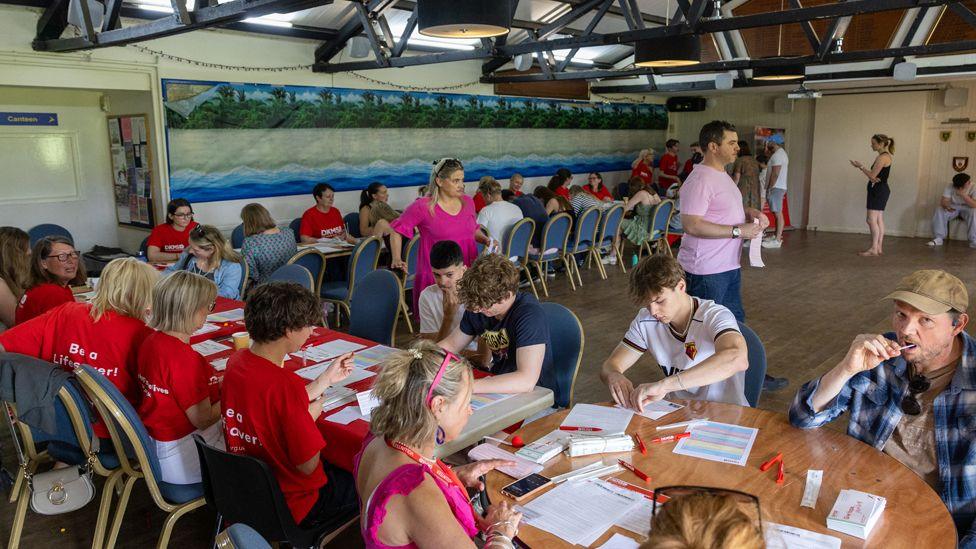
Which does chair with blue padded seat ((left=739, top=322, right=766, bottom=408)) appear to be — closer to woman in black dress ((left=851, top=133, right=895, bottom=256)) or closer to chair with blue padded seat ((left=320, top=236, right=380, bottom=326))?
chair with blue padded seat ((left=320, top=236, right=380, bottom=326))

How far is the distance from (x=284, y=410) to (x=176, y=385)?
0.61 metres

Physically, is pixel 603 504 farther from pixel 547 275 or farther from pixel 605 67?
pixel 605 67

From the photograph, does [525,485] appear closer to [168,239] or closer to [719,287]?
[719,287]

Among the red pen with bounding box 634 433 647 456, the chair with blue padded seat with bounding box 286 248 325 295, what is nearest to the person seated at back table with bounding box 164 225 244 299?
the chair with blue padded seat with bounding box 286 248 325 295

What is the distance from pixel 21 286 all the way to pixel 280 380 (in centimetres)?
269

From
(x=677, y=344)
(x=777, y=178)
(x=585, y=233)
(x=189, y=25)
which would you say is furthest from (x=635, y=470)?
(x=777, y=178)

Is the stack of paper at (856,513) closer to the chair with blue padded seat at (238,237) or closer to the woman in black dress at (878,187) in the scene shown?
the chair with blue padded seat at (238,237)

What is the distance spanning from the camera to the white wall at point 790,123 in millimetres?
13188

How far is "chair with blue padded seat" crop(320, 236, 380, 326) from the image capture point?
586 centimetres

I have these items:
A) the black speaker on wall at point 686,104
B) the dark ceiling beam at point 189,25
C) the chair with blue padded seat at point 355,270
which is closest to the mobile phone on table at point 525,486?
the dark ceiling beam at point 189,25

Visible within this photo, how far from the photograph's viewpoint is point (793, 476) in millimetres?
1983

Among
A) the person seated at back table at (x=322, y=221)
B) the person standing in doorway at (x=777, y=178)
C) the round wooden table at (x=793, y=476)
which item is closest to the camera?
the round wooden table at (x=793, y=476)

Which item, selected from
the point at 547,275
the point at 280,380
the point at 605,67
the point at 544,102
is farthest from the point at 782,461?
the point at 605,67

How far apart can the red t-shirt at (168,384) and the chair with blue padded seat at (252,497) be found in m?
0.34
